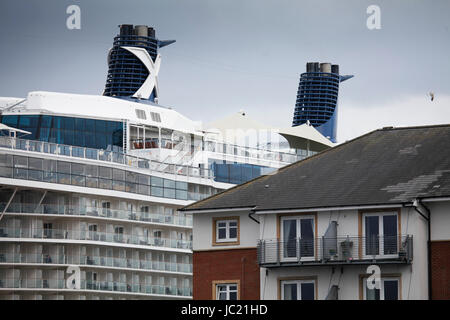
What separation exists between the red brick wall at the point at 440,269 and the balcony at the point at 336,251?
4.32 feet

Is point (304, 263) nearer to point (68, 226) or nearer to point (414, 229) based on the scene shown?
point (414, 229)

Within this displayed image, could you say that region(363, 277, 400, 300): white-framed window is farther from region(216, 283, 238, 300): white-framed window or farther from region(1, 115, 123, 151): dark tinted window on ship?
region(1, 115, 123, 151): dark tinted window on ship

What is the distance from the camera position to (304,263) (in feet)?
212

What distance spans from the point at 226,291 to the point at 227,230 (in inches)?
109

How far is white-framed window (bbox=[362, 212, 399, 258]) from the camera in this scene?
63344 millimetres

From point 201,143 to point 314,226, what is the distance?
62.9 m

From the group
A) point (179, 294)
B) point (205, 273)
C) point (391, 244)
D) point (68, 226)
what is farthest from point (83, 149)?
point (391, 244)

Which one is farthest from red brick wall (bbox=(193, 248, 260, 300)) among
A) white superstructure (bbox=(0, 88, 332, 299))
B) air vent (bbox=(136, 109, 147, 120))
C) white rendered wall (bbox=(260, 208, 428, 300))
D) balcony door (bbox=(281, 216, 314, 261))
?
air vent (bbox=(136, 109, 147, 120))

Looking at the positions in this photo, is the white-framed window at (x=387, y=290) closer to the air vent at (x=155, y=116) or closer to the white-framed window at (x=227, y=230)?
the white-framed window at (x=227, y=230)

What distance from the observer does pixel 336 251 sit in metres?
64.3

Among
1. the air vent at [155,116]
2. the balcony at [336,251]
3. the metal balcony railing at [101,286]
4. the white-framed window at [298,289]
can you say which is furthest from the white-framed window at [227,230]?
the air vent at [155,116]

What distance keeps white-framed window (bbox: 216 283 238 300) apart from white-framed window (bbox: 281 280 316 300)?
2743 millimetres

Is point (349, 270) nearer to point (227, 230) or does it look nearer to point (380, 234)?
point (380, 234)

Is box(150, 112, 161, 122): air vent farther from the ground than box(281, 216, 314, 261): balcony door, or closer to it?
farther from the ground
